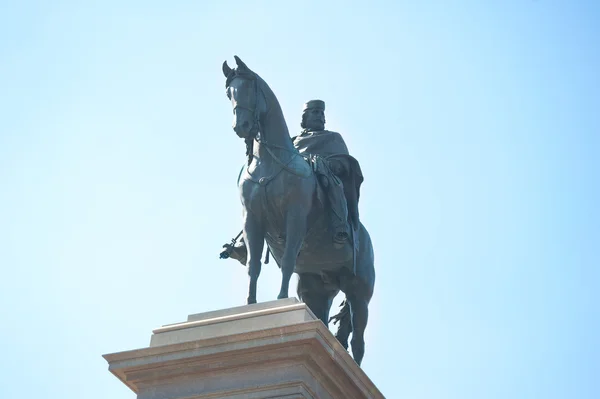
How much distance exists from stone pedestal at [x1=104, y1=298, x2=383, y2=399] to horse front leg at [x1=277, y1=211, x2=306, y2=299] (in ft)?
3.50

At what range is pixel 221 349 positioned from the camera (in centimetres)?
1466

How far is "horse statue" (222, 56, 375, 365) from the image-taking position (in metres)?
16.6

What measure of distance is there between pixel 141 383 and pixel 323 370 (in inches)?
84.8

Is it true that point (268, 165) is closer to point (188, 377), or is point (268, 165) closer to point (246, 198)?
point (246, 198)

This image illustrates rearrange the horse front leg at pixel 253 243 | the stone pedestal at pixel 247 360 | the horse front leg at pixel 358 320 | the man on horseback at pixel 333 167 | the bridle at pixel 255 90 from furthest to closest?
1. the horse front leg at pixel 358 320
2. the man on horseback at pixel 333 167
3. the bridle at pixel 255 90
4. the horse front leg at pixel 253 243
5. the stone pedestal at pixel 247 360

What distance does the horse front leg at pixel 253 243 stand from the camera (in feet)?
54.4

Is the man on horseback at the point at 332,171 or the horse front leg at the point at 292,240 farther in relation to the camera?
the man on horseback at the point at 332,171

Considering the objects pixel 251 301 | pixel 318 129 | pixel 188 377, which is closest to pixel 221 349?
pixel 188 377

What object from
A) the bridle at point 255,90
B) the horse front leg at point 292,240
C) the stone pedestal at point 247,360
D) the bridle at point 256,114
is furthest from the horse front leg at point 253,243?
the stone pedestal at point 247,360

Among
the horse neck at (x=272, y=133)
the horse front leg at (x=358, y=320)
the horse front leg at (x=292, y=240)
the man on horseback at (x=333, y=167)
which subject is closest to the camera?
the horse front leg at (x=292, y=240)

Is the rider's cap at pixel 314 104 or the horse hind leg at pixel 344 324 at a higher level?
the rider's cap at pixel 314 104

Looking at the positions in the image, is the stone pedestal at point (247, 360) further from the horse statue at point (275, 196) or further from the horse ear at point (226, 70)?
the horse ear at point (226, 70)

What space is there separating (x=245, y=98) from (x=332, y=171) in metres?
2.15

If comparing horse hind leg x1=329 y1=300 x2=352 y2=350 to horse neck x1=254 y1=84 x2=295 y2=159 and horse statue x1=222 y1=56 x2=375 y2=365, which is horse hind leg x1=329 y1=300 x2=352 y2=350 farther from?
horse neck x1=254 y1=84 x2=295 y2=159
